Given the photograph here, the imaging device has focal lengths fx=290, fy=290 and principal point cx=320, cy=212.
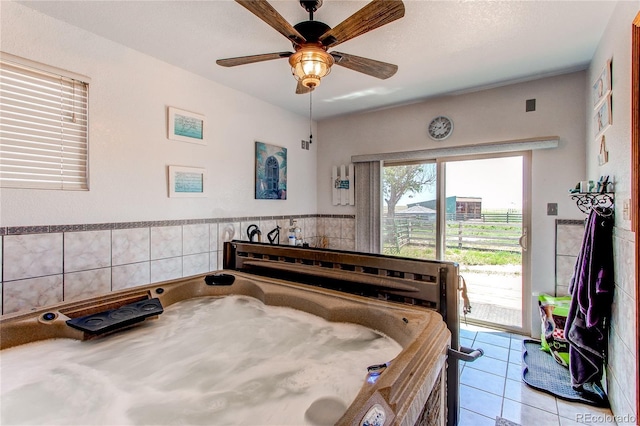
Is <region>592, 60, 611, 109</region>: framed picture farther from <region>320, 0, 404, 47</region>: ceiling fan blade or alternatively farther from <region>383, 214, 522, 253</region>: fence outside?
<region>320, 0, 404, 47</region>: ceiling fan blade

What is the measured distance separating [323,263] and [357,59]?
4.23 ft

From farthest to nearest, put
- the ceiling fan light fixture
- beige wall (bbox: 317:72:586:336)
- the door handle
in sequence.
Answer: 1. the door handle
2. beige wall (bbox: 317:72:586:336)
3. the ceiling fan light fixture

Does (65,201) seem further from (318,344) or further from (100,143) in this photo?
(318,344)

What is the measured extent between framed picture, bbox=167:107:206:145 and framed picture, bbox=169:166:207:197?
0.27 meters

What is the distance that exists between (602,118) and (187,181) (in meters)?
3.31

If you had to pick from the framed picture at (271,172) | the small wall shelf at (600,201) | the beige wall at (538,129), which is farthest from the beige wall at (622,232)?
the framed picture at (271,172)

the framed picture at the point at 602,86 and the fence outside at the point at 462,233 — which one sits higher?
the framed picture at the point at 602,86

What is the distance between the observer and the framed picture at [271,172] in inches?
133

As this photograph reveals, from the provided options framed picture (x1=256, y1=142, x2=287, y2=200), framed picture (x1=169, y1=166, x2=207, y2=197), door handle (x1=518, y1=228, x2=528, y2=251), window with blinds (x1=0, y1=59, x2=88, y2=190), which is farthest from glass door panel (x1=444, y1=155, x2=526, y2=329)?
window with blinds (x1=0, y1=59, x2=88, y2=190)

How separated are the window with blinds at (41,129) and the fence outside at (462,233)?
125 inches

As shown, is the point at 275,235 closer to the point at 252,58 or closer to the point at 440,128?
the point at 252,58

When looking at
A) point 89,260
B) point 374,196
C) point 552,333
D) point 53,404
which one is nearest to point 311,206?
point 374,196

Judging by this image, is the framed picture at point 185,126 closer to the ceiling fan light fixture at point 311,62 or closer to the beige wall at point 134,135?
the beige wall at point 134,135

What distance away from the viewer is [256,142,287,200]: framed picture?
3375 mm
